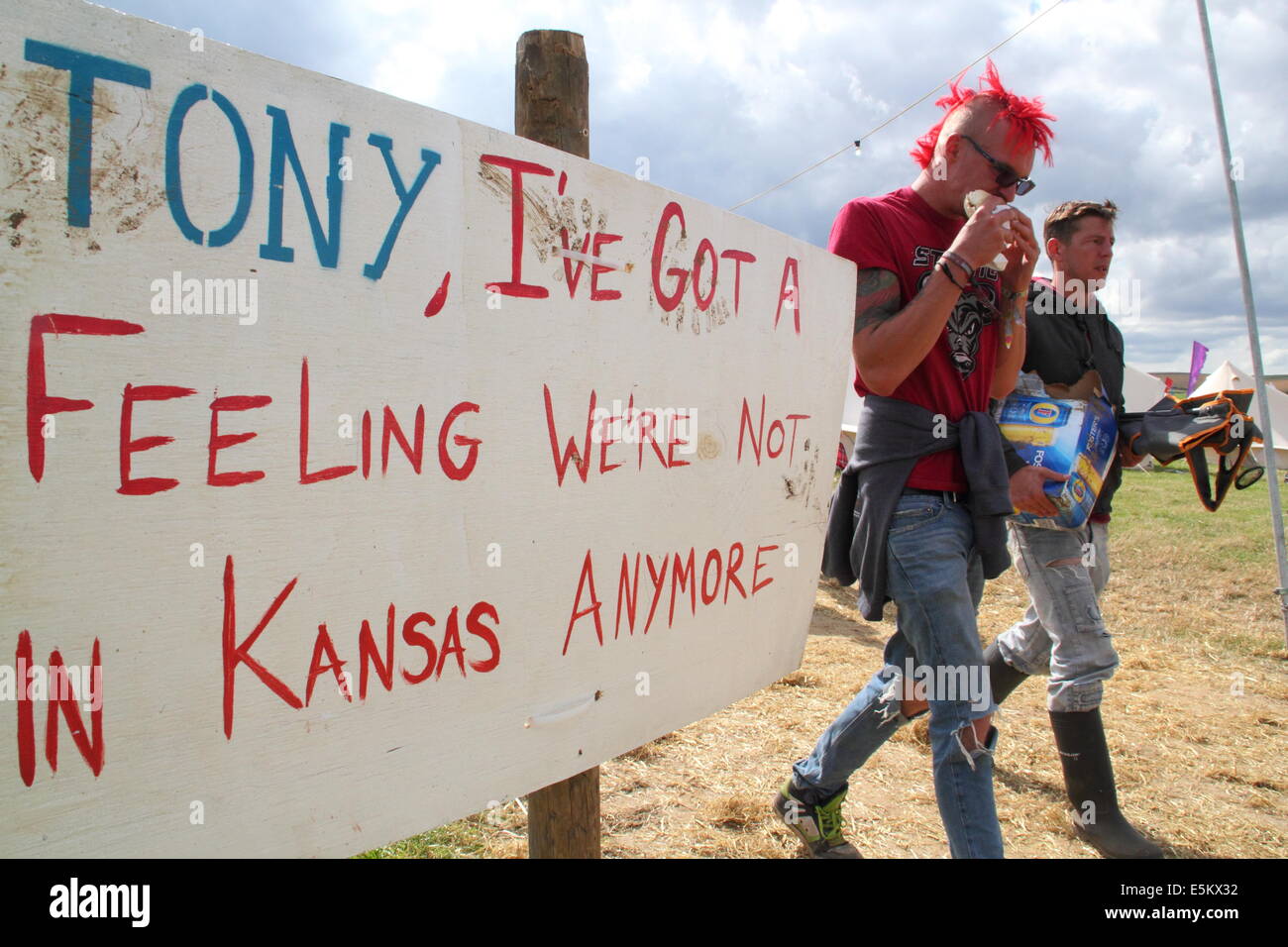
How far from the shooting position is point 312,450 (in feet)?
3.80

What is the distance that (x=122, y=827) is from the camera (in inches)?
41.5

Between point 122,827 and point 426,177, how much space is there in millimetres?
939

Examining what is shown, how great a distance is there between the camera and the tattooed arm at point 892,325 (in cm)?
190

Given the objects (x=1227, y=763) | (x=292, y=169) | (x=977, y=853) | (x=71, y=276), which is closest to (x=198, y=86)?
(x=292, y=169)

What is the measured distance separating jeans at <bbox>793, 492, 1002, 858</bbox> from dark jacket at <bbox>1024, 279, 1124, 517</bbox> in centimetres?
85

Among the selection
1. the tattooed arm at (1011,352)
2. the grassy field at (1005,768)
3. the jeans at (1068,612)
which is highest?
the tattooed arm at (1011,352)

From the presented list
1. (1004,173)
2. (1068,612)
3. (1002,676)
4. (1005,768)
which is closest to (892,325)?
(1004,173)

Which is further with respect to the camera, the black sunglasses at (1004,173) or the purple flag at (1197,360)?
the purple flag at (1197,360)

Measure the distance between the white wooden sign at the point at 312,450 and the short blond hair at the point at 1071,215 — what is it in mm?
1711

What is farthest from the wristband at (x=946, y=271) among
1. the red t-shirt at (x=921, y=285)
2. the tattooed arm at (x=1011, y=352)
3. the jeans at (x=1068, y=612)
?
the jeans at (x=1068, y=612)

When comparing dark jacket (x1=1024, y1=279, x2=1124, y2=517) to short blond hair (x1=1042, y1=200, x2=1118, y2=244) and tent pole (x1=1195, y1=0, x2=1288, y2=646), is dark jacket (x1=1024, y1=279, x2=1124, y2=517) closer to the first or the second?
short blond hair (x1=1042, y1=200, x2=1118, y2=244)

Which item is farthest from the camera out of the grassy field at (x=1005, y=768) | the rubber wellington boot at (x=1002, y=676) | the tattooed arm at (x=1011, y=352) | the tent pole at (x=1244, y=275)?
the tent pole at (x=1244, y=275)

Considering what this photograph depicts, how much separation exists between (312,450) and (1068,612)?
2267 mm

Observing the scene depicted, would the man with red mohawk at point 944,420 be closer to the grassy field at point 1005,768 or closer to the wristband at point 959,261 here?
the wristband at point 959,261
